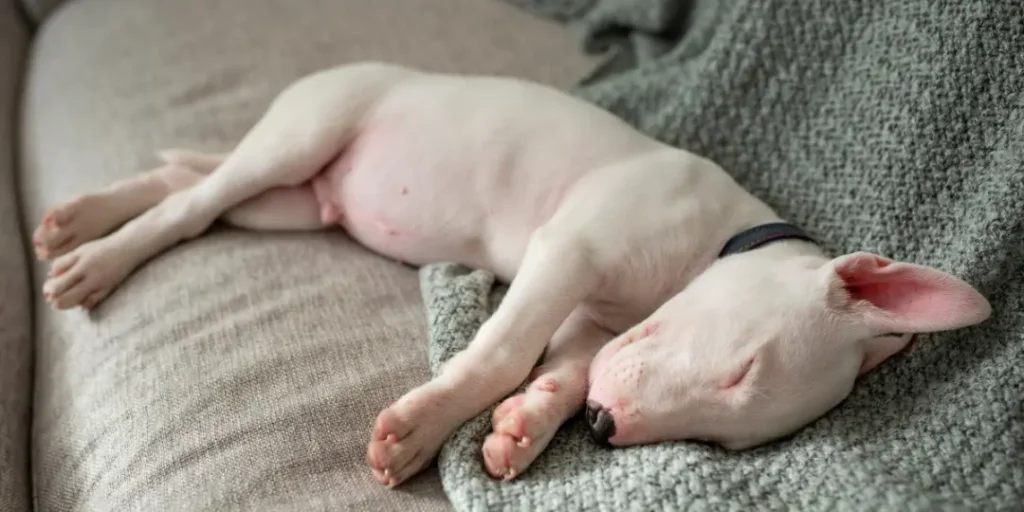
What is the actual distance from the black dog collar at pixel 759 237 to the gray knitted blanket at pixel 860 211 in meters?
0.13

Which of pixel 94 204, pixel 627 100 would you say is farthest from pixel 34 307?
pixel 627 100

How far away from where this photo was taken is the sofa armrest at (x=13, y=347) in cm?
122

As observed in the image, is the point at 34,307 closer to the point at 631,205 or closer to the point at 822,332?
the point at 631,205

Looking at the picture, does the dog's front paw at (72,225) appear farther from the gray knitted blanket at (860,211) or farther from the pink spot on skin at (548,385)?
the pink spot on skin at (548,385)

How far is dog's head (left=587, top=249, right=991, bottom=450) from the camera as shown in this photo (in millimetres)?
1045

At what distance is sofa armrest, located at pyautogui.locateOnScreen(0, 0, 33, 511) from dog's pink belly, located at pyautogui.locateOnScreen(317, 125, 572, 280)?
573 millimetres

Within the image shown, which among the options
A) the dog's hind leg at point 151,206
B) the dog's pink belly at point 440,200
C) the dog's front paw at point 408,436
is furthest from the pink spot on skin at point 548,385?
the dog's hind leg at point 151,206

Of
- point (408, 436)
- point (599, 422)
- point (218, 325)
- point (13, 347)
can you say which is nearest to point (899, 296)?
point (599, 422)

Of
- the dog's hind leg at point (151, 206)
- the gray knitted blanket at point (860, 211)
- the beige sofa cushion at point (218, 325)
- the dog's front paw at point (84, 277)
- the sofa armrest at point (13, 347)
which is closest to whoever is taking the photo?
the gray knitted blanket at point (860, 211)

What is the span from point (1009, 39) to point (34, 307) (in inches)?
63.1

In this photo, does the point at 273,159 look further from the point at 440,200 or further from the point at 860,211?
the point at 860,211

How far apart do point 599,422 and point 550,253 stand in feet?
0.89

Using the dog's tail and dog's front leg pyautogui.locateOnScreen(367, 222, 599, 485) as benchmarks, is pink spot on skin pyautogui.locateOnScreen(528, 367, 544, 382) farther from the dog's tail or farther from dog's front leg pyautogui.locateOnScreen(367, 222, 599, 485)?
the dog's tail

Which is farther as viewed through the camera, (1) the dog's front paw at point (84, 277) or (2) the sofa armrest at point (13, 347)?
(1) the dog's front paw at point (84, 277)
